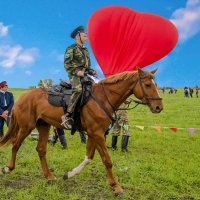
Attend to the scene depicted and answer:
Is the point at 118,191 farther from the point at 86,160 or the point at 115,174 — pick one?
the point at 115,174

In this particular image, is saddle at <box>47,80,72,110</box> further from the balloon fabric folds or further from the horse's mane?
the balloon fabric folds

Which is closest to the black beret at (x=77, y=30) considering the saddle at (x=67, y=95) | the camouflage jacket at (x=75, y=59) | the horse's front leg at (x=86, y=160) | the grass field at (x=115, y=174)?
the camouflage jacket at (x=75, y=59)

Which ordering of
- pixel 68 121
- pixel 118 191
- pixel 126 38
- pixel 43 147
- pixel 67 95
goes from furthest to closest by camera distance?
pixel 126 38 < pixel 43 147 < pixel 67 95 < pixel 68 121 < pixel 118 191

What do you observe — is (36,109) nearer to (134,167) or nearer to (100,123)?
(100,123)

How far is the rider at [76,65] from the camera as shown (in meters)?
7.61

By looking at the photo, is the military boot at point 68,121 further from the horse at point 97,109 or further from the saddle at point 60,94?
the saddle at point 60,94

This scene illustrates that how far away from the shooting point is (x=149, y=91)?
710cm

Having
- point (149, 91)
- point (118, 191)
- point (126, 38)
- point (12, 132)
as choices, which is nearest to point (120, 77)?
point (149, 91)

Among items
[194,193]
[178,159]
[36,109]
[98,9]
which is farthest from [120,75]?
[98,9]

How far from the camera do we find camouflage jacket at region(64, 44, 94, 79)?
7848mm

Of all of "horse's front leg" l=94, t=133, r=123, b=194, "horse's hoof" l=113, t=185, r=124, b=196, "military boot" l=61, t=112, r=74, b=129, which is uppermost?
"military boot" l=61, t=112, r=74, b=129

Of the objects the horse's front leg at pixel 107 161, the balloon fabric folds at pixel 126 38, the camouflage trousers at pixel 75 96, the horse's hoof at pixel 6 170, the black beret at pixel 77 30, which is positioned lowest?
the horse's hoof at pixel 6 170

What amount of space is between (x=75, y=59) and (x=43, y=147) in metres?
2.44

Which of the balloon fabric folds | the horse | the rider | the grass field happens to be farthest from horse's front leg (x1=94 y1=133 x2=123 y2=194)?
the balloon fabric folds
